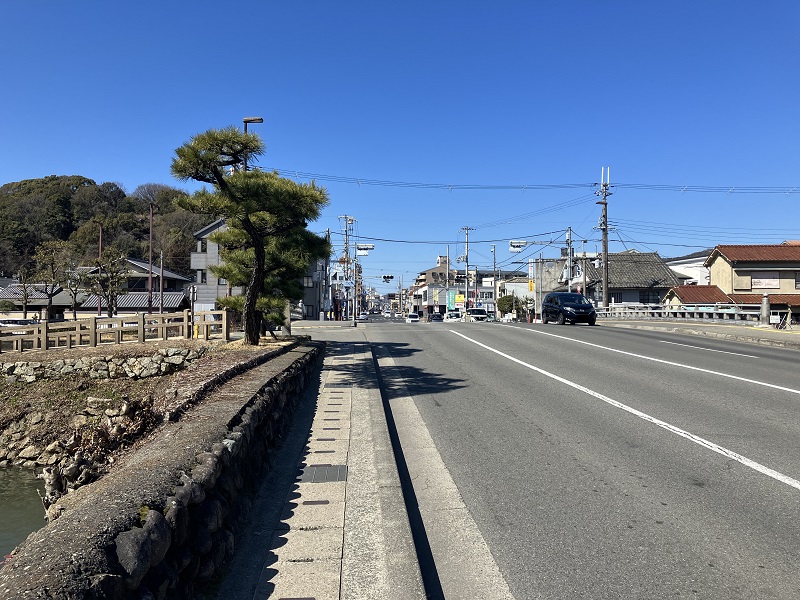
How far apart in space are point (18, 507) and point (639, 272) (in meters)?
60.5

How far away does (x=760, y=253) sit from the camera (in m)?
49.5

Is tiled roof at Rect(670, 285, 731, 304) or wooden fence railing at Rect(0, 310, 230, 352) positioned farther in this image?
tiled roof at Rect(670, 285, 731, 304)

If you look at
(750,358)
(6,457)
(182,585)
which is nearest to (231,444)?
(182,585)

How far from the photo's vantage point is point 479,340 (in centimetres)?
2355

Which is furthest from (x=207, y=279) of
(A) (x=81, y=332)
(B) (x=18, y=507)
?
(B) (x=18, y=507)

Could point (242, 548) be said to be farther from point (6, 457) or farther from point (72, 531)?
point (6, 457)

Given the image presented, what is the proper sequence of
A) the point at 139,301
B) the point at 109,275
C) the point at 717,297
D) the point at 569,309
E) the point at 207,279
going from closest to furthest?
the point at 569,309 → the point at 109,275 → the point at 717,297 → the point at 207,279 → the point at 139,301

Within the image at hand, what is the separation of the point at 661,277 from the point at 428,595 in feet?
206

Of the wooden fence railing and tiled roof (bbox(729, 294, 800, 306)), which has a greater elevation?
tiled roof (bbox(729, 294, 800, 306))

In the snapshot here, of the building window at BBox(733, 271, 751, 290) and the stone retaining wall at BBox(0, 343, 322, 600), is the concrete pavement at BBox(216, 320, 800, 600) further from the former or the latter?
the building window at BBox(733, 271, 751, 290)

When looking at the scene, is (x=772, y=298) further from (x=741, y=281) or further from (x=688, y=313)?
(x=688, y=313)

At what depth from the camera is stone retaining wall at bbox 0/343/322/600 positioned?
9.37 ft

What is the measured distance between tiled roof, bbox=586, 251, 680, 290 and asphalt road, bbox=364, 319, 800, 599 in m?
49.2

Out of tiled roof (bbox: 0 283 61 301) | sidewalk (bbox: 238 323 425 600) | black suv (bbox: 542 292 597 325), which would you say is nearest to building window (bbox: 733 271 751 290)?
black suv (bbox: 542 292 597 325)
